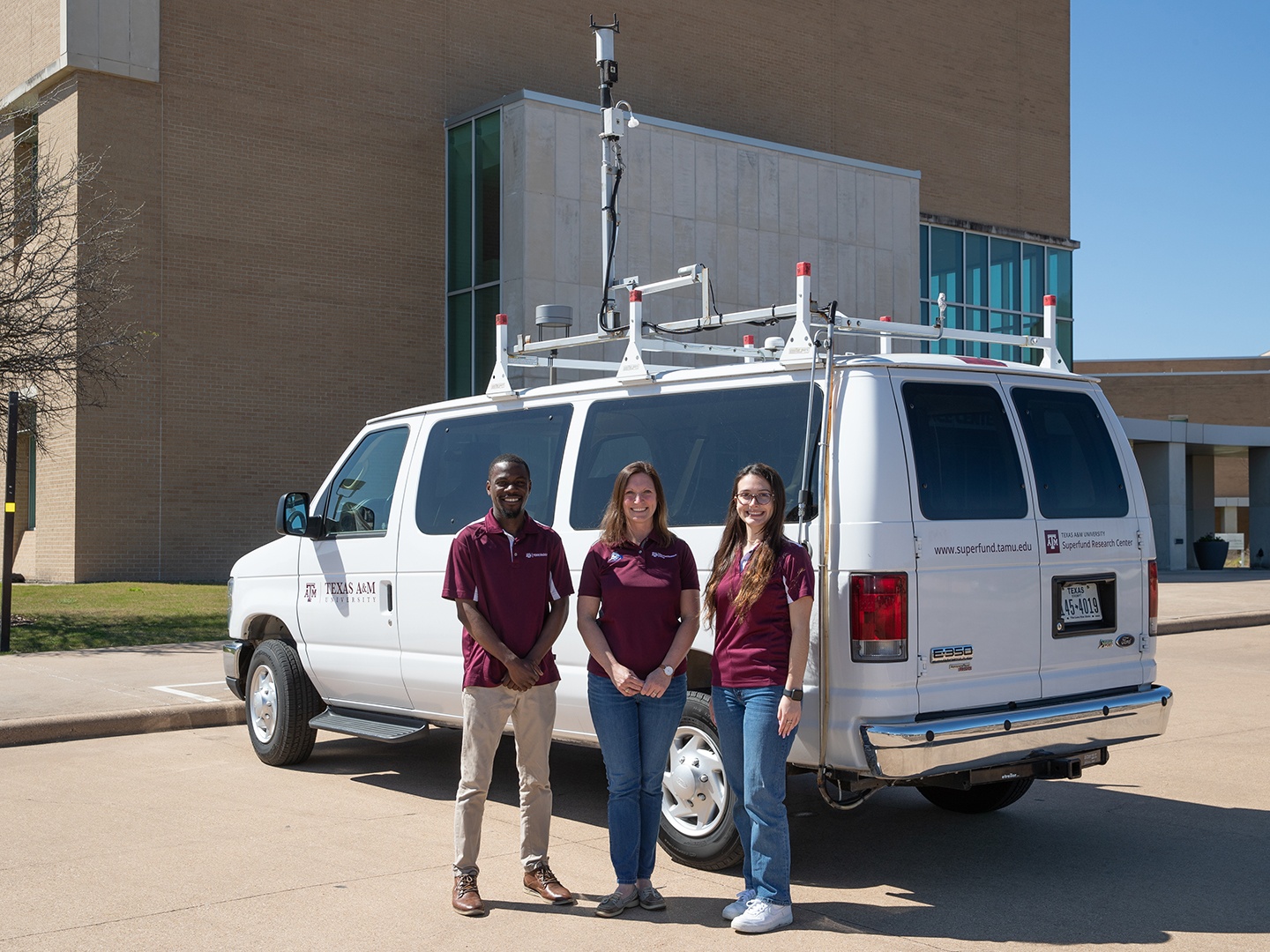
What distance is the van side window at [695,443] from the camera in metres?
6.30

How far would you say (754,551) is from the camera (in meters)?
5.68

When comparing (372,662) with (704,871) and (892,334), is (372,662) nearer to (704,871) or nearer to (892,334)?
(704,871)

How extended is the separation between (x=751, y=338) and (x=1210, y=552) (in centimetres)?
3497

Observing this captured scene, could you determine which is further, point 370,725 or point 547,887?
point 370,725

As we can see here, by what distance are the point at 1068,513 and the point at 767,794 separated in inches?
84.9

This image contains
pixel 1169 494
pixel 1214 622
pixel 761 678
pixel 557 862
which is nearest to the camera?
pixel 761 678

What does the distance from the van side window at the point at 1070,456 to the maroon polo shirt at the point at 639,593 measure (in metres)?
1.87

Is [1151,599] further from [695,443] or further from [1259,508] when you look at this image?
[1259,508]

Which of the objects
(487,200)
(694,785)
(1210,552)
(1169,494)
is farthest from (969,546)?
(1210,552)

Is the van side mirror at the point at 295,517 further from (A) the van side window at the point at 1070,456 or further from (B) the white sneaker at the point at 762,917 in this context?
(A) the van side window at the point at 1070,456

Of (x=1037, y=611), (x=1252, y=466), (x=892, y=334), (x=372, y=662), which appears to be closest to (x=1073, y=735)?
(x=1037, y=611)

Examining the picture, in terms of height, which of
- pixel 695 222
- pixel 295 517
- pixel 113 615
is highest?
pixel 695 222

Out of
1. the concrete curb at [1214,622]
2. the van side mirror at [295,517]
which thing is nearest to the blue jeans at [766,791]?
the van side mirror at [295,517]

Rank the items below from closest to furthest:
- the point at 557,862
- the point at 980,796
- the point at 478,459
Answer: the point at 557,862, the point at 980,796, the point at 478,459
